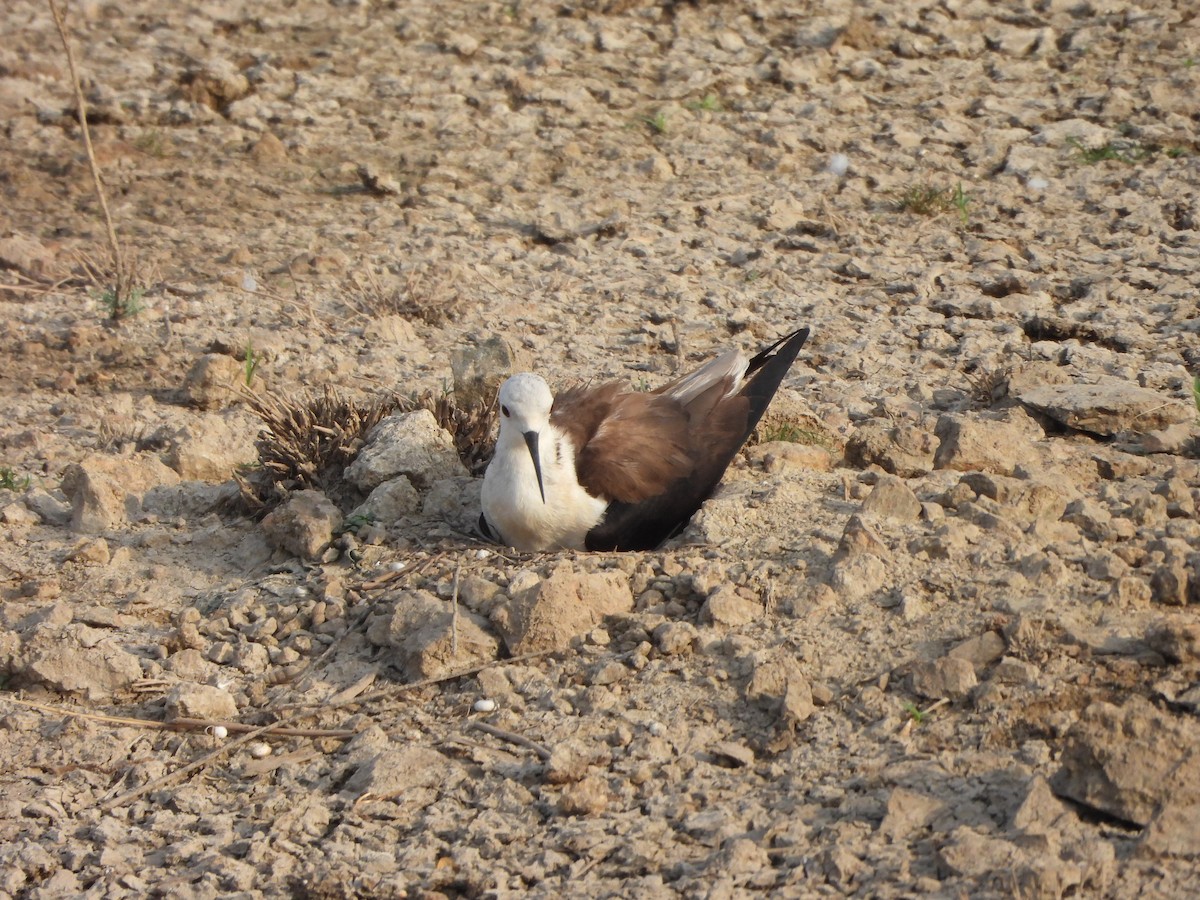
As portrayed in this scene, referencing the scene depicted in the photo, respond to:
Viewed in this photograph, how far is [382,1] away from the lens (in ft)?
35.7

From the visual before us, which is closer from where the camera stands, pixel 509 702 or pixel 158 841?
pixel 158 841

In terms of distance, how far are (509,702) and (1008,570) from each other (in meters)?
1.67

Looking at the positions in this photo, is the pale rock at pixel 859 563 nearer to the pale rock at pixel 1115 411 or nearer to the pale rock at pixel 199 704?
the pale rock at pixel 1115 411

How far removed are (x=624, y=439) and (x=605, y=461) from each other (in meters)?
0.17

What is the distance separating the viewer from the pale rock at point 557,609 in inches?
191

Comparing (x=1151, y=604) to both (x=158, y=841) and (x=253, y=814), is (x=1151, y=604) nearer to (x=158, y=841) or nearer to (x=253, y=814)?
(x=253, y=814)

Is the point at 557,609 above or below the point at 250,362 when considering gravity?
above

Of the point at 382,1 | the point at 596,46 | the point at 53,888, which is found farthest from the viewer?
the point at 382,1

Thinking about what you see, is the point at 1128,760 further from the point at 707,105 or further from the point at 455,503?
the point at 707,105

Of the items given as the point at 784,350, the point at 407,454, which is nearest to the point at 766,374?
the point at 784,350

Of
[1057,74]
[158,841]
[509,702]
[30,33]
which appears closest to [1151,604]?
[509,702]

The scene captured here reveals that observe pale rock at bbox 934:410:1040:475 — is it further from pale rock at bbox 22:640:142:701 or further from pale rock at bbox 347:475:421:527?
pale rock at bbox 22:640:142:701

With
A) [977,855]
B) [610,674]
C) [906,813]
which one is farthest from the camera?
[610,674]

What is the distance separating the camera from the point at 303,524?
18.5ft
